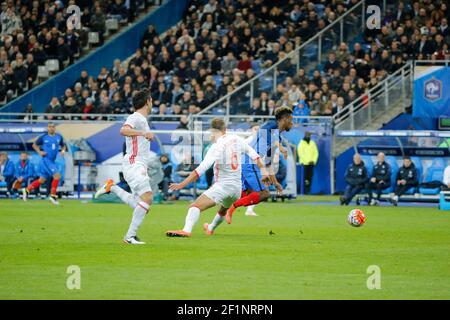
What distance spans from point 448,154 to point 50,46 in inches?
752

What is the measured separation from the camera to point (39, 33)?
4484 cm

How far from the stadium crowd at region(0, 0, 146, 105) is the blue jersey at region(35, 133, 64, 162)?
13.0 m

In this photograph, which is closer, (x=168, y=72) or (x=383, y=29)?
(x=383, y=29)

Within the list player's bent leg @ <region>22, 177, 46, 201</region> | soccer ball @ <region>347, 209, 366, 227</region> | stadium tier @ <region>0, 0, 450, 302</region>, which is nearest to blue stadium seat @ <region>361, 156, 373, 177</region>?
stadium tier @ <region>0, 0, 450, 302</region>

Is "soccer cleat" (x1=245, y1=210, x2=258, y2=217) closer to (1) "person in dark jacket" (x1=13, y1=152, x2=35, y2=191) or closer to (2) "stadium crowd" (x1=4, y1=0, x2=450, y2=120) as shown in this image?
(2) "stadium crowd" (x1=4, y1=0, x2=450, y2=120)

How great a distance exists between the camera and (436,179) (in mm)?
32406

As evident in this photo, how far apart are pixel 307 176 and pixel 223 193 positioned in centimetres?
1800

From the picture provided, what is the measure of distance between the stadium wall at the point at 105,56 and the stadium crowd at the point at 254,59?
0.77 m

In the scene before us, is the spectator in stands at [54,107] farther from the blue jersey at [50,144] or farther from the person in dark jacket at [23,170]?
the blue jersey at [50,144]

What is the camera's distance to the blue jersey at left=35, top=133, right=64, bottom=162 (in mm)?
31016

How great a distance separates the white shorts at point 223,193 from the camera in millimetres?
18125
